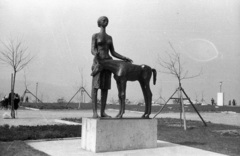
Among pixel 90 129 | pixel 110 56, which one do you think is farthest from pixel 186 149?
pixel 110 56

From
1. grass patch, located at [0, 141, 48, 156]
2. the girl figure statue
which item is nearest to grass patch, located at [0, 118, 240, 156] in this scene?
grass patch, located at [0, 141, 48, 156]

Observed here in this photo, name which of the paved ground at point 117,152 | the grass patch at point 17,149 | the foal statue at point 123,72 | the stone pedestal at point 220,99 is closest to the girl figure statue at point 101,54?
the foal statue at point 123,72

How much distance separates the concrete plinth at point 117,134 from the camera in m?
7.01

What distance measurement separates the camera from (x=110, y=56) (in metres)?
7.83

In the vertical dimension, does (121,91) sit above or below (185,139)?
above

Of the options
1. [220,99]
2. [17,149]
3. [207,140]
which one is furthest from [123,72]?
[220,99]

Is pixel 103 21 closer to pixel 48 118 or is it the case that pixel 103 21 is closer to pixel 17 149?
pixel 17 149

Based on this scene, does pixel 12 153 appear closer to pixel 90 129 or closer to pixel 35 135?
pixel 90 129

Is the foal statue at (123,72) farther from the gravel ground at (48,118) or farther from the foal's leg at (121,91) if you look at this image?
the gravel ground at (48,118)

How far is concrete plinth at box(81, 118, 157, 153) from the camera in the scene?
23.0 ft

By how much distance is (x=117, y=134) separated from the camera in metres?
7.25

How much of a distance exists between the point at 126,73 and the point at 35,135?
362cm

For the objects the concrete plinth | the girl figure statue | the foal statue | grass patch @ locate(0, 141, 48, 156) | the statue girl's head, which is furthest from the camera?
the statue girl's head

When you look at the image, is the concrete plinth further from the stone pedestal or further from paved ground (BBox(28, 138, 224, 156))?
the stone pedestal
